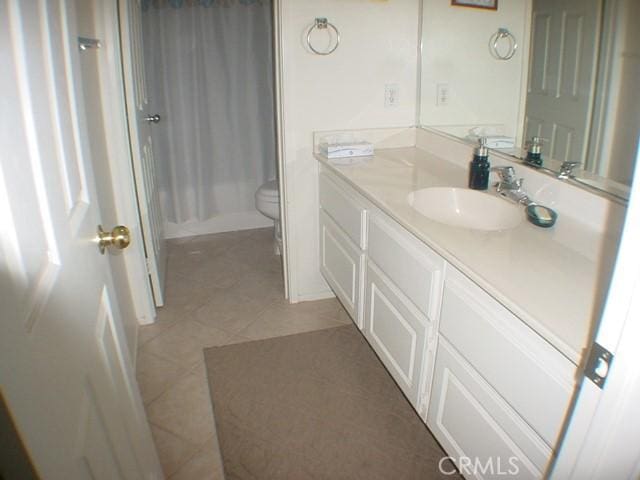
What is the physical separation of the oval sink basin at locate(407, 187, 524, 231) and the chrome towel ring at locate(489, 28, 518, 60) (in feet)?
2.03

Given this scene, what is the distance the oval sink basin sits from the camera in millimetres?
1590

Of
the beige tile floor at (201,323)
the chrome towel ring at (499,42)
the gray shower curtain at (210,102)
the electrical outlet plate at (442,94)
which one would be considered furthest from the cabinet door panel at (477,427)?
the gray shower curtain at (210,102)

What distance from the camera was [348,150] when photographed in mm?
2178

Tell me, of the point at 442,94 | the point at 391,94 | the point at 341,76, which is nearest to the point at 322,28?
the point at 341,76

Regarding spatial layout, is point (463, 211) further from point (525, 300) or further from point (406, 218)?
point (525, 300)

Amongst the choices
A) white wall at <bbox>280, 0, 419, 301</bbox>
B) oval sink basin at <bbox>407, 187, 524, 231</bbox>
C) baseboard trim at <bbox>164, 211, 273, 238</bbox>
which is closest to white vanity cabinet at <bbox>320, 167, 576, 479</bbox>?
oval sink basin at <bbox>407, 187, 524, 231</bbox>

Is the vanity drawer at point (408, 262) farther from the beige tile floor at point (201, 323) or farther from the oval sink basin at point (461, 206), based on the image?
the beige tile floor at point (201, 323)

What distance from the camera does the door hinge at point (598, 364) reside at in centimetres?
59

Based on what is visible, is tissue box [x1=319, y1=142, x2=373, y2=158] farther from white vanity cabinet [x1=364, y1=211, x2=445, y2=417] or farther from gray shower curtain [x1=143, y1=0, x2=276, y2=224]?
gray shower curtain [x1=143, y1=0, x2=276, y2=224]

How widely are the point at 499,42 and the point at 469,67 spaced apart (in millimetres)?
218

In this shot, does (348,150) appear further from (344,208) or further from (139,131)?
(139,131)

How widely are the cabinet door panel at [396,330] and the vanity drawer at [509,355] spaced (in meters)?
0.20

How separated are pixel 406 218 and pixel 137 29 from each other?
6.76 feet

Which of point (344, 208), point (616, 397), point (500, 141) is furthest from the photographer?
point (344, 208)
